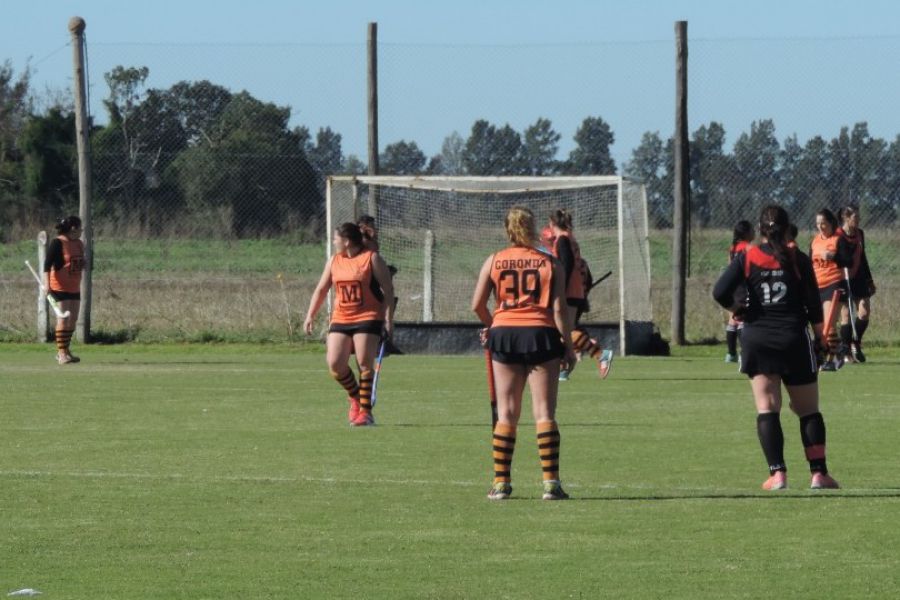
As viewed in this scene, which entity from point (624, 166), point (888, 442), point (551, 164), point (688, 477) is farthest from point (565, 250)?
point (551, 164)

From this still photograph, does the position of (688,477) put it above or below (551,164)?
below

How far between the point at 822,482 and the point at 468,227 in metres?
19.2

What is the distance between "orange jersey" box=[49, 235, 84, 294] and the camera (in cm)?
2438

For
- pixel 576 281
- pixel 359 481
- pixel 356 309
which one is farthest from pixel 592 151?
pixel 359 481

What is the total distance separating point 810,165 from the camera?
30.1 meters

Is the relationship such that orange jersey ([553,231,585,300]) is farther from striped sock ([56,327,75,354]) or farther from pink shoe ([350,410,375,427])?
striped sock ([56,327,75,354])

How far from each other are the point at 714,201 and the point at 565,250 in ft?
35.6

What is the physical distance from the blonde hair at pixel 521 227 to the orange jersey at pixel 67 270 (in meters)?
14.5

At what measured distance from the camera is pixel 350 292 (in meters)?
16.0

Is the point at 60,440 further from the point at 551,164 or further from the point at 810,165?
the point at 551,164

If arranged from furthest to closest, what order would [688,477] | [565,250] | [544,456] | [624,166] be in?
[624,166], [565,250], [688,477], [544,456]

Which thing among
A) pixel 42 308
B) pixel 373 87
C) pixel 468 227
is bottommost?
pixel 42 308

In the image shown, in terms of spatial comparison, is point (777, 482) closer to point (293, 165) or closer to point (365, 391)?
point (365, 391)

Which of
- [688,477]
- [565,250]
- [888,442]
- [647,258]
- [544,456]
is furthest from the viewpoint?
[647,258]
